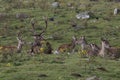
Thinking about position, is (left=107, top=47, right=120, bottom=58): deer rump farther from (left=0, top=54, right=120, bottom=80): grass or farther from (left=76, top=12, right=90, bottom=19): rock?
(left=76, top=12, right=90, bottom=19): rock

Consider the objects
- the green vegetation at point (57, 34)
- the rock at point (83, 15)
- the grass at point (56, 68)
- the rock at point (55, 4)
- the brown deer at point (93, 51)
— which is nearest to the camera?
the grass at point (56, 68)

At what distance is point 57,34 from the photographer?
1524 inches

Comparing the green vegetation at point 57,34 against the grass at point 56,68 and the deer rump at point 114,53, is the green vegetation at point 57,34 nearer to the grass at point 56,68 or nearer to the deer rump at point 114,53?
the grass at point 56,68

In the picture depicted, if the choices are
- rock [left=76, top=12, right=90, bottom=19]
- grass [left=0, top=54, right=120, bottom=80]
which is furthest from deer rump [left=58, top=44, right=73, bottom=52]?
rock [left=76, top=12, right=90, bottom=19]

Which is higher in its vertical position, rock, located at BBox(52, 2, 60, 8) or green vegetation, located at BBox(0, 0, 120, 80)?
green vegetation, located at BBox(0, 0, 120, 80)

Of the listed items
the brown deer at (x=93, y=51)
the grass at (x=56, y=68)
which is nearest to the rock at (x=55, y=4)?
the brown deer at (x=93, y=51)

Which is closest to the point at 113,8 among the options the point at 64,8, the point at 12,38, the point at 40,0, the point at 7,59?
the point at 64,8

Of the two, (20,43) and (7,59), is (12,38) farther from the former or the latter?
(7,59)

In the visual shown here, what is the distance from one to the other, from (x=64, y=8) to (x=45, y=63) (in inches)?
1135

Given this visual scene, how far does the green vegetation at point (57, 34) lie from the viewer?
19.9 meters

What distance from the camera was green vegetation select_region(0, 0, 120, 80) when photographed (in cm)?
1986

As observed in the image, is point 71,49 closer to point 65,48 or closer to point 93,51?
point 65,48

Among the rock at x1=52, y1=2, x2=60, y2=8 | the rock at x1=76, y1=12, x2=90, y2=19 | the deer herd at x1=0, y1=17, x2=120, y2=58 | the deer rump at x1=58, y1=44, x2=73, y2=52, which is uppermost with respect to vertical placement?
the deer herd at x1=0, y1=17, x2=120, y2=58

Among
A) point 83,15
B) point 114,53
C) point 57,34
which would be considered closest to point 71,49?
point 114,53
